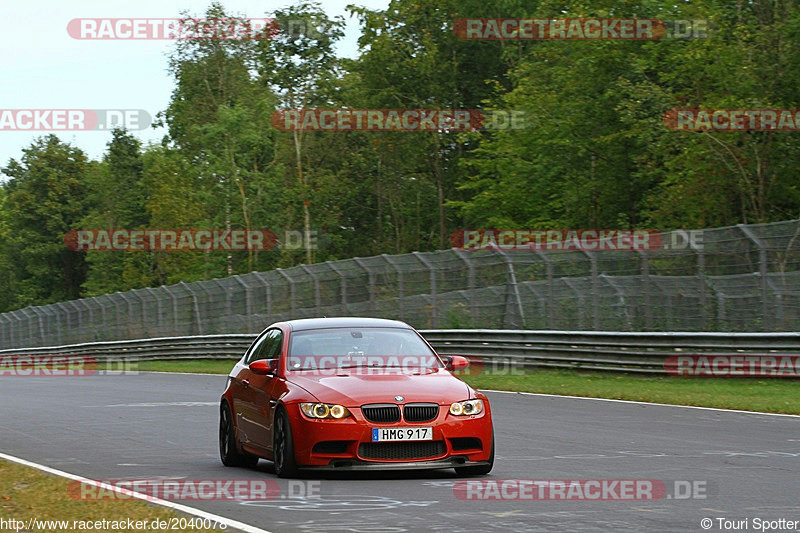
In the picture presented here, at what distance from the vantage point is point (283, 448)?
35.7ft

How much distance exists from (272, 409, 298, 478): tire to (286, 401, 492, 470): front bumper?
0.07m

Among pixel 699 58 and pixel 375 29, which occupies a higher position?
pixel 375 29

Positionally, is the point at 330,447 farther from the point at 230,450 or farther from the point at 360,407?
the point at 230,450

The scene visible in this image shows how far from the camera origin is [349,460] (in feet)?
34.9

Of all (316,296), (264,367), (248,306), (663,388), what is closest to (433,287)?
(316,296)

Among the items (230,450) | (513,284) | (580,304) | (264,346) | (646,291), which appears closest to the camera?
(230,450)

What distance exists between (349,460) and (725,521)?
11.1ft

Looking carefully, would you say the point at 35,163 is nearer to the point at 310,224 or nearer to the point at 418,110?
the point at 310,224

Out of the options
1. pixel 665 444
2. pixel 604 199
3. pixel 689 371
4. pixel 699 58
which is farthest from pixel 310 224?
pixel 665 444

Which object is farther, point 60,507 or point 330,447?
point 330,447

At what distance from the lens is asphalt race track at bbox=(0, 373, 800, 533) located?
8508mm

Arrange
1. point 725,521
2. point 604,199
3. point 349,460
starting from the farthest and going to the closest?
point 604,199, point 349,460, point 725,521

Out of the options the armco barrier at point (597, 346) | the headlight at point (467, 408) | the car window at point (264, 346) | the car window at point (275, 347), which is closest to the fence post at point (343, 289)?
the armco barrier at point (597, 346)

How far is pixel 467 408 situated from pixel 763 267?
43.2 feet
